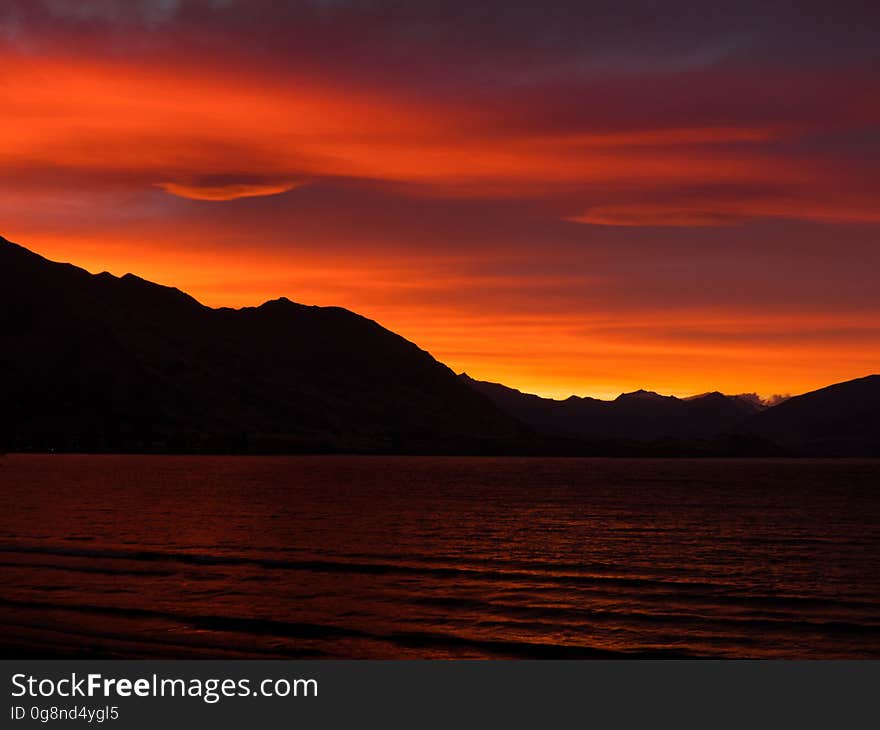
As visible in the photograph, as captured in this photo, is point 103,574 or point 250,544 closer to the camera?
point 103,574

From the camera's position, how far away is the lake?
39.1 meters

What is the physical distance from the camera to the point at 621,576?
60.5m

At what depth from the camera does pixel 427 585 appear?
55.1 meters

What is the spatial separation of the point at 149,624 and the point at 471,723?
753 inches

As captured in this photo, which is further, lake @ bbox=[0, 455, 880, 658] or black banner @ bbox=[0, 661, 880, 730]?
lake @ bbox=[0, 455, 880, 658]

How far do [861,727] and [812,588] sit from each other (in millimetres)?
31469

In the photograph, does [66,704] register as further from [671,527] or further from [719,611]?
[671,527]

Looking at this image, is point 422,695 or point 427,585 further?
point 427,585

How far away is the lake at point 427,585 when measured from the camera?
39.1 meters

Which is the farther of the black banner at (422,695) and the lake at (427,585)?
the lake at (427,585)

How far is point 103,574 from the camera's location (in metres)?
56.2

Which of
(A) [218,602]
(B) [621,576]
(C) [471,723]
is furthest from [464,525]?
(C) [471,723]

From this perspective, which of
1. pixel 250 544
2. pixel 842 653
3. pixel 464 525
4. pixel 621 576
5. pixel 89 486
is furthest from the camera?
pixel 89 486

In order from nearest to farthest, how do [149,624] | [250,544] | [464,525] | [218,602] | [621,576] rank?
1. [149,624]
2. [218,602]
3. [621,576]
4. [250,544]
5. [464,525]
